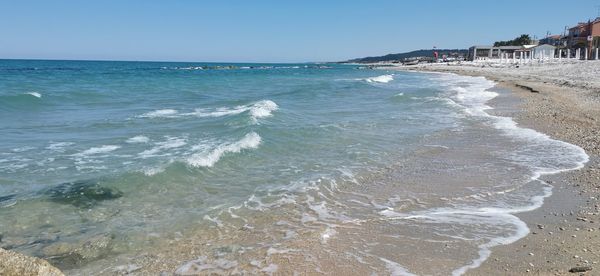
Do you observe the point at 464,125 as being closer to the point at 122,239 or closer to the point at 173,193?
the point at 173,193

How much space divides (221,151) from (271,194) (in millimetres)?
3620

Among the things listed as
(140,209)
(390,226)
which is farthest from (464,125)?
(140,209)

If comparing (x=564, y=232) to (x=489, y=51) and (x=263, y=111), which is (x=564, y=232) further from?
(x=489, y=51)

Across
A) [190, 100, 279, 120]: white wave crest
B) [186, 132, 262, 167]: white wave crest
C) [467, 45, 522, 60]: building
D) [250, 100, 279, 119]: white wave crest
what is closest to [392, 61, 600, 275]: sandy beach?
[186, 132, 262, 167]: white wave crest

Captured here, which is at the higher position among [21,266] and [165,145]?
[21,266]

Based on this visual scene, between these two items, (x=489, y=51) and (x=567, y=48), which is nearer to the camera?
(x=567, y=48)

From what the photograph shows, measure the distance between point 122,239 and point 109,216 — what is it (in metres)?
1.12

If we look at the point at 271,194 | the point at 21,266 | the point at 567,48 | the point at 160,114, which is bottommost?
the point at 271,194

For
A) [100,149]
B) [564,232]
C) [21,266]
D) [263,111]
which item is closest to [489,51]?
[263,111]

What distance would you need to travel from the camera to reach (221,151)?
11781 millimetres

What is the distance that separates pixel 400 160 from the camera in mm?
11250

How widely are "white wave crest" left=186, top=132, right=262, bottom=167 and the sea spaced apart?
0.17ft

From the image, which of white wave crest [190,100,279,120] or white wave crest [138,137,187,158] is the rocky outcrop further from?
white wave crest [190,100,279,120]

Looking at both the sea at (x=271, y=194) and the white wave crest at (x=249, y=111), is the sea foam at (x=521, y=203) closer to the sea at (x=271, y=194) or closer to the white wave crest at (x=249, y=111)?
the sea at (x=271, y=194)
